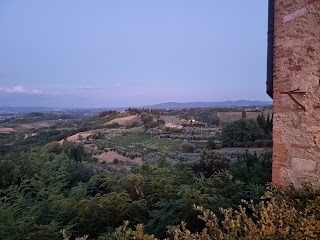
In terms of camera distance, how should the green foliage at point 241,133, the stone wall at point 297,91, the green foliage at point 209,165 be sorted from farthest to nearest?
1. the green foliage at point 241,133
2. the green foliage at point 209,165
3. the stone wall at point 297,91

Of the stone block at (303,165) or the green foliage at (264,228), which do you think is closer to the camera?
the green foliage at (264,228)

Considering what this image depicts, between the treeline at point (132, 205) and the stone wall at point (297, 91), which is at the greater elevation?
the stone wall at point (297, 91)

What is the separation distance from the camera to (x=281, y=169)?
345 centimetres

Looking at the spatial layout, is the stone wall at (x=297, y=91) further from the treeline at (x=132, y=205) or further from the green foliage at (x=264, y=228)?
the treeline at (x=132, y=205)

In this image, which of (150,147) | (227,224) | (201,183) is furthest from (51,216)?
(150,147)

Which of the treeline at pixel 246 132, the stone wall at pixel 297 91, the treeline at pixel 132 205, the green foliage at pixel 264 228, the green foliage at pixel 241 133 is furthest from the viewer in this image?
the green foliage at pixel 241 133

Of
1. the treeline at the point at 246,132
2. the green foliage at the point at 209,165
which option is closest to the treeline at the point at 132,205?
the green foliage at the point at 209,165

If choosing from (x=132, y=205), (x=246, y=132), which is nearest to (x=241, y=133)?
(x=246, y=132)

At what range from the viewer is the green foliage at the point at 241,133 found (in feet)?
65.4

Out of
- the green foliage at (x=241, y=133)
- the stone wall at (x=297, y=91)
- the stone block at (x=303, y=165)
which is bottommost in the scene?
the green foliage at (x=241, y=133)

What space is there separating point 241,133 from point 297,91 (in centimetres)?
1797

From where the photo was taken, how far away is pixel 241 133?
67.8 ft

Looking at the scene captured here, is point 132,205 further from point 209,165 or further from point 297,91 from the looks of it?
point 209,165

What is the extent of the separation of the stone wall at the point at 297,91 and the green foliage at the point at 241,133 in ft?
54.0
